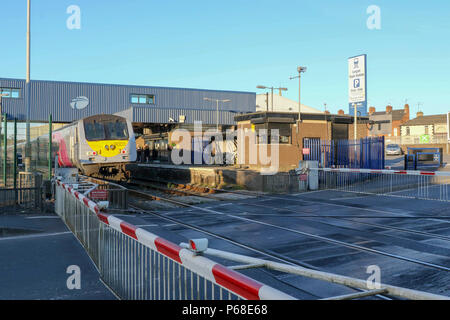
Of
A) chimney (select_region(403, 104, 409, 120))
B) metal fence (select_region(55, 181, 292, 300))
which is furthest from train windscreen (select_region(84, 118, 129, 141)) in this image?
chimney (select_region(403, 104, 409, 120))

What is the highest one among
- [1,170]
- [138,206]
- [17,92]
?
[17,92]

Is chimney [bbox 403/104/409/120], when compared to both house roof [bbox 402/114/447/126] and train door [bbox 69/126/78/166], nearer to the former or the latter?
house roof [bbox 402/114/447/126]

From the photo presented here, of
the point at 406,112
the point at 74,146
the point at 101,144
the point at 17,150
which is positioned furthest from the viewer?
the point at 406,112

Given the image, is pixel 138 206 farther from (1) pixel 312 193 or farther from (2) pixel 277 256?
(2) pixel 277 256

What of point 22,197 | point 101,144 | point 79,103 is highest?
point 79,103

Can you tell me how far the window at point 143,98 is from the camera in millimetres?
51781

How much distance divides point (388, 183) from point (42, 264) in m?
15.4

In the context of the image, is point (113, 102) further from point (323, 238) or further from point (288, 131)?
point (323, 238)

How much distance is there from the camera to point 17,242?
8.49 m

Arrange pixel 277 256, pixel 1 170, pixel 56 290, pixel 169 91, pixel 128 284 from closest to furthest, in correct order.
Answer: pixel 128 284 → pixel 56 290 → pixel 277 256 → pixel 1 170 → pixel 169 91

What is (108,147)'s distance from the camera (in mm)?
22328

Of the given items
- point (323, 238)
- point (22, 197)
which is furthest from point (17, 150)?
point (323, 238)

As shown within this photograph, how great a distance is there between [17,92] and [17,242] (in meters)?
42.1
